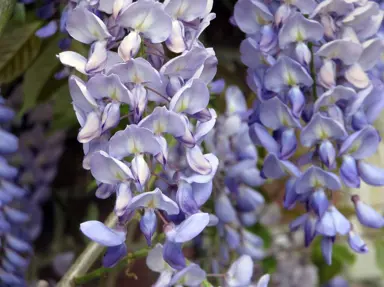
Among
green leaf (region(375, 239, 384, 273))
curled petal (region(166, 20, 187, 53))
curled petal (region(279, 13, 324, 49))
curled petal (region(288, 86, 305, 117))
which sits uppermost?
curled petal (region(166, 20, 187, 53))

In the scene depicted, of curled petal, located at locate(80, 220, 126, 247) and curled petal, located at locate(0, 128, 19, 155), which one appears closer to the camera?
curled petal, located at locate(80, 220, 126, 247)

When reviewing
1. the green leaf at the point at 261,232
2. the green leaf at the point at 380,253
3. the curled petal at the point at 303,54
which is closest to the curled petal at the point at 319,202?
the curled petal at the point at 303,54

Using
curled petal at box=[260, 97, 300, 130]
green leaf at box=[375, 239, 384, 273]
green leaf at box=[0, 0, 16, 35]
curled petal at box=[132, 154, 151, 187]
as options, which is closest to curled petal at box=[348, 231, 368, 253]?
curled petal at box=[260, 97, 300, 130]

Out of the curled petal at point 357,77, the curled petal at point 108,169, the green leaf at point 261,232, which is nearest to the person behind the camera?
the curled petal at point 108,169

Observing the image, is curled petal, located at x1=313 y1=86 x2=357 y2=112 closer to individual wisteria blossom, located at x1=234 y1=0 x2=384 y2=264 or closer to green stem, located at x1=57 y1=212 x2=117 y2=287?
individual wisteria blossom, located at x1=234 y1=0 x2=384 y2=264

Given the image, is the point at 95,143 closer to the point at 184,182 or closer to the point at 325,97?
the point at 184,182

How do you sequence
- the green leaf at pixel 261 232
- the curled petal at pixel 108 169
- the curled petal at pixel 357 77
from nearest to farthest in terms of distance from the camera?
1. the curled petal at pixel 108 169
2. the curled petal at pixel 357 77
3. the green leaf at pixel 261 232

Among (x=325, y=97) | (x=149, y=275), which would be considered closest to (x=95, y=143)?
(x=325, y=97)

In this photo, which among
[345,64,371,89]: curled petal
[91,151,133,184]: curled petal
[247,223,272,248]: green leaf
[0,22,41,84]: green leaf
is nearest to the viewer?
[91,151,133,184]: curled petal

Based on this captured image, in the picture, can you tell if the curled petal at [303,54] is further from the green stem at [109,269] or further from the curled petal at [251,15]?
the green stem at [109,269]
